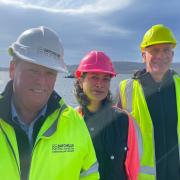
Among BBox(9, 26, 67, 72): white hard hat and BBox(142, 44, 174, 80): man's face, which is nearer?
BBox(9, 26, 67, 72): white hard hat

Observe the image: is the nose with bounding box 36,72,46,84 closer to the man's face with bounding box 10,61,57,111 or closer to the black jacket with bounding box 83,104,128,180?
the man's face with bounding box 10,61,57,111

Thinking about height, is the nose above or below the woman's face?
above

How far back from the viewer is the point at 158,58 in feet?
12.7

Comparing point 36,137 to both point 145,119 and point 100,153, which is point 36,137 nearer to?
point 100,153

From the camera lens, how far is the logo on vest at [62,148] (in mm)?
2270

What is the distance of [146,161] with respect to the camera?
3900mm

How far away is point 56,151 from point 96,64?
142cm

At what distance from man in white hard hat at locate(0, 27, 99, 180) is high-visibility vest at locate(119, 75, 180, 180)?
5.15 ft

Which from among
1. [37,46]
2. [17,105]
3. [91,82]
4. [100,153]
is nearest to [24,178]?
[17,105]

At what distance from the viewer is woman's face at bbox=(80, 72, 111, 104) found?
3.42m

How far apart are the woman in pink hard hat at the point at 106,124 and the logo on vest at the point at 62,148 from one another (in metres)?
1.04

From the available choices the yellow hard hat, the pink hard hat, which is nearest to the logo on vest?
the pink hard hat

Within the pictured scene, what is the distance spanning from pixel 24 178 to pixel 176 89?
7.77ft

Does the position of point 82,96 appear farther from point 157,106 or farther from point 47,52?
point 47,52
